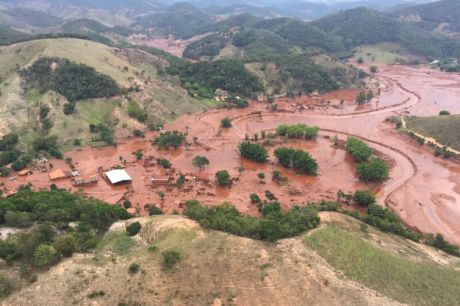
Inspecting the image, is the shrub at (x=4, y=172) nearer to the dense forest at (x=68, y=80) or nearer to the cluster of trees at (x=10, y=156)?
the cluster of trees at (x=10, y=156)

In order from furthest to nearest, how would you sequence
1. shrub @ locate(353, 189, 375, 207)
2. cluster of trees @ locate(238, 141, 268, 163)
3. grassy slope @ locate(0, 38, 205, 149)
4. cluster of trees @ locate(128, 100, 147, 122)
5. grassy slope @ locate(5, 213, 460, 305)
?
cluster of trees @ locate(128, 100, 147, 122), grassy slope @ locate(0, 38, 205, 149), cluster of trees @ locate(238, 141, 268, 163), shrub @ locate(353, 189, 375, 207), grassy slope @ locate(5, 213, 460, 305)

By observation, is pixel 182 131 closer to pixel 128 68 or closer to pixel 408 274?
pixel 128 68

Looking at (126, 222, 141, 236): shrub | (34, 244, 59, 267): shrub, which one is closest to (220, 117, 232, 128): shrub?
(126, 222, 141, 236): shrub

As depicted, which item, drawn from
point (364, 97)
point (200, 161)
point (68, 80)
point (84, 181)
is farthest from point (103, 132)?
point (364, 97)

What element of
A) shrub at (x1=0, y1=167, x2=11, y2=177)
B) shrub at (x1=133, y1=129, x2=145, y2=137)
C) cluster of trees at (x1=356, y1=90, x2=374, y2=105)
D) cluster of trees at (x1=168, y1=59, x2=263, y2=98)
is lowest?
shrub at (x1=0, y1=167, x2=11, y2=177)

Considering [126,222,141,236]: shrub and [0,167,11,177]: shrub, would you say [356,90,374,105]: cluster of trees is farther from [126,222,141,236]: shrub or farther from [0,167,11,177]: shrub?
[126,222,141,236]: shrub

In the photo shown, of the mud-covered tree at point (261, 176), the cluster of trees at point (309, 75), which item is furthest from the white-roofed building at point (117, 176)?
the cluster of trees at point (309, 75)

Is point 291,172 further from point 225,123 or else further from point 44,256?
point 44,256
